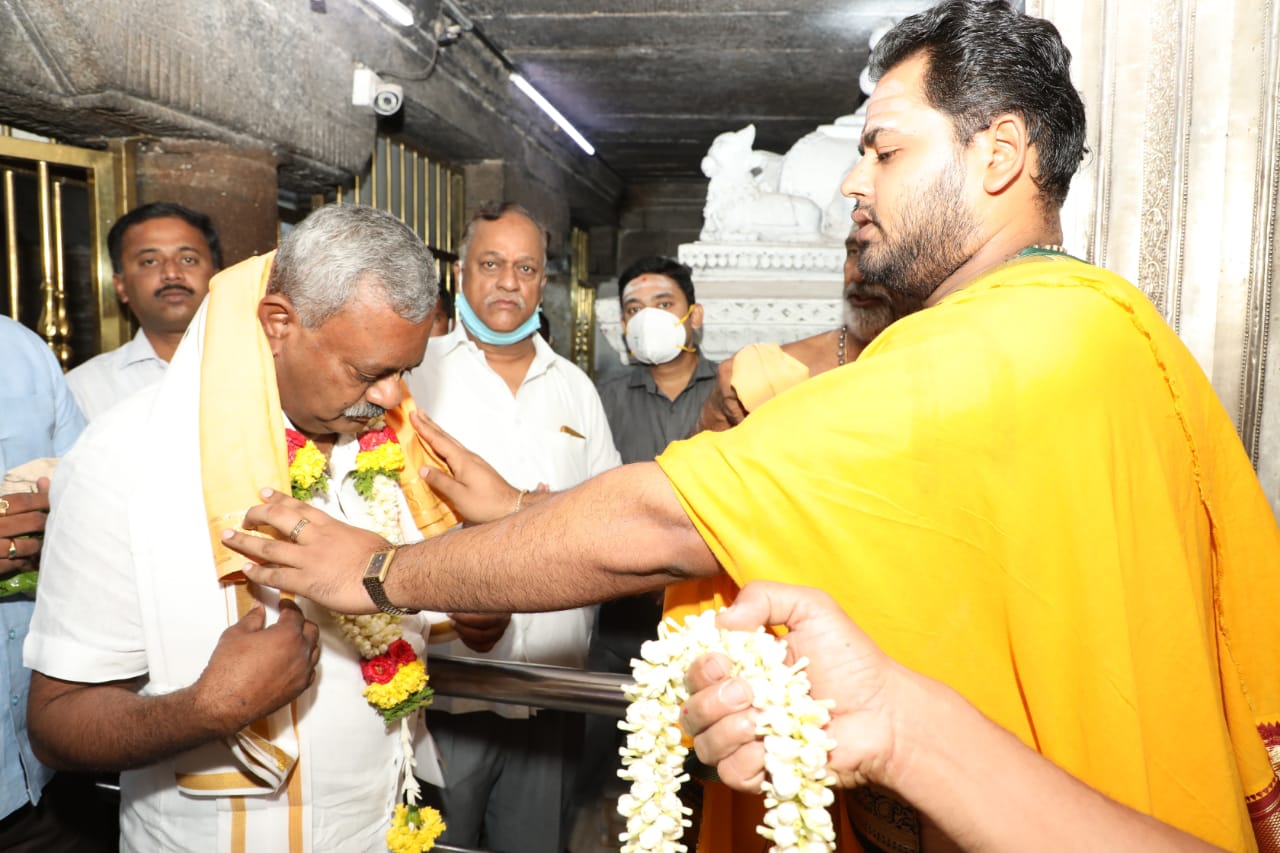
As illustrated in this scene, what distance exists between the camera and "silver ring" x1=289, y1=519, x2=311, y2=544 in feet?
4.81

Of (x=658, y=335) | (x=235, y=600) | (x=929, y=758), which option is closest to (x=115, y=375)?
(x=235, y=600)

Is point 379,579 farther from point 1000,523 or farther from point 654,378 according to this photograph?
point 654,378

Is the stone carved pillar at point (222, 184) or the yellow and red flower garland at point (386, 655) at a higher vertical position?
the stone carved pillar at point (222, 184)

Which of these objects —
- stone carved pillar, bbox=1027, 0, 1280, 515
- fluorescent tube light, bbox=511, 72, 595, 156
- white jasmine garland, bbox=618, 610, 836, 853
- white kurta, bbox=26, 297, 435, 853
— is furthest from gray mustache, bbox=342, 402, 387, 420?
fluorescent tube light, bbox=511, 72, 595, 156

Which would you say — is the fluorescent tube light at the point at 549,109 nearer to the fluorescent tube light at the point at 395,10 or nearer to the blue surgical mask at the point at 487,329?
the fluorescent tube light at the point at 395,10

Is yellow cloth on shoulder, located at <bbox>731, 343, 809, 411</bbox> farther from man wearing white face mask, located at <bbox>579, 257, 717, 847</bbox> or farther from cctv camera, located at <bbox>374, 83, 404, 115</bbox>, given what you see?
cctv camera, located at <bbox>374, 83, 404, 115</bbox>

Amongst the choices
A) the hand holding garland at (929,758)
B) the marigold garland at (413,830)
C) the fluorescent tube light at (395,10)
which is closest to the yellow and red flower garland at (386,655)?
the marigold garland at (413,830)

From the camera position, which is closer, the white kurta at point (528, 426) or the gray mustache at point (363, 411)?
the gray mustache at point (363, 411)

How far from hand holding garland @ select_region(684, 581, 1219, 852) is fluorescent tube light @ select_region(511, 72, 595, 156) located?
295 inches

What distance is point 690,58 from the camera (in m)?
7.01

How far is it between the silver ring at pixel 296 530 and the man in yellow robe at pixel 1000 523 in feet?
0.97

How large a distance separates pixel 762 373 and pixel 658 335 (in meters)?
1.78

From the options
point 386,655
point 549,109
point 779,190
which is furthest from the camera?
point 549,109

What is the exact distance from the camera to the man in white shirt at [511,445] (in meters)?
2.84
